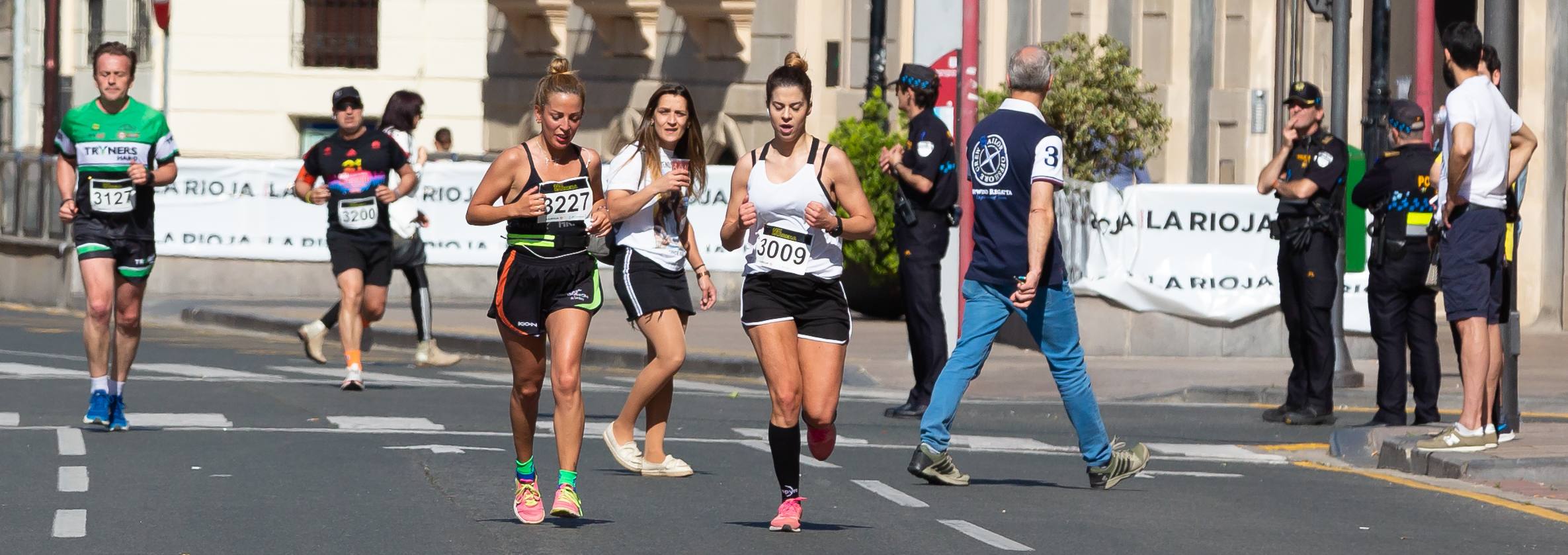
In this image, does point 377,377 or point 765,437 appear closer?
point 765,437

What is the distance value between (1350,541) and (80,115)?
6.06m

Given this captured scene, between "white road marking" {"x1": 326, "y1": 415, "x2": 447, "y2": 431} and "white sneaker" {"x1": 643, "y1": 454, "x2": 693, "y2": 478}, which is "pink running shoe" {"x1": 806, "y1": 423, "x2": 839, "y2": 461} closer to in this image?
"white sneaker" {"x1": 643, "y1": 454, "x2": 693, "y2": 478}

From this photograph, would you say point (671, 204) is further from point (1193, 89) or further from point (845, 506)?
point (1193, 89)

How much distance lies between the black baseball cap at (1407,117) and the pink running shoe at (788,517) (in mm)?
4899

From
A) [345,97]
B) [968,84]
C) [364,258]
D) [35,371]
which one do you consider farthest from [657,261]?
[35,371]

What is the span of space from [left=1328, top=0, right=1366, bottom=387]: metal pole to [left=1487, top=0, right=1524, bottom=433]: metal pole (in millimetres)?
3228

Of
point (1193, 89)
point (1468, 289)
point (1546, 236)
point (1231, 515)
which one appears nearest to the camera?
point (1231, 515)

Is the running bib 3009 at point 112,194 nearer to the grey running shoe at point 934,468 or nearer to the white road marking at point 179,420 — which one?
the white road marking at point 179,420

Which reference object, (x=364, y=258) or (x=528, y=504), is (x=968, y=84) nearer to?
(x=364, y=258)

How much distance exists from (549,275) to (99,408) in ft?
13.3

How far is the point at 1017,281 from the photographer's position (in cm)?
931

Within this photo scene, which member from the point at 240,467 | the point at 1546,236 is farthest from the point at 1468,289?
the point at 1546,236

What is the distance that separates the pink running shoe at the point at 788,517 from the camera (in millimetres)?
7988

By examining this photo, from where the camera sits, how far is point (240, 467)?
9711mm
